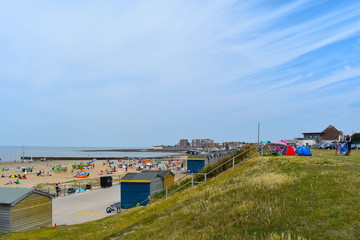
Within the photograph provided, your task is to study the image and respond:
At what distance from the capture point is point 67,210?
2336cm

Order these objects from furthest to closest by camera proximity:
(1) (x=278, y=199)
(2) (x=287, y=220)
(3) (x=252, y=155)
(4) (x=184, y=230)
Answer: (3) (x=252, y=155) < (1) (x=278, y=199) < (4) (x=184, y=230) < (2) (x=287, y=220)

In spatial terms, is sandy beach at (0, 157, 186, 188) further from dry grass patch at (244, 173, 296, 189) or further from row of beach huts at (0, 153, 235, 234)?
dry grass patch at (244, 173, 296, 189)

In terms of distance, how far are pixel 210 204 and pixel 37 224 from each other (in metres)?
14.0

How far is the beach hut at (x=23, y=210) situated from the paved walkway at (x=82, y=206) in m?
1.34

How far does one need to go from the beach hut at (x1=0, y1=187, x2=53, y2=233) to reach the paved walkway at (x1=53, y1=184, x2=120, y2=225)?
134cm

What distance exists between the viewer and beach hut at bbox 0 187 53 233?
660 inches

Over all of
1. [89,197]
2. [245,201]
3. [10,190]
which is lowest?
[89,197]

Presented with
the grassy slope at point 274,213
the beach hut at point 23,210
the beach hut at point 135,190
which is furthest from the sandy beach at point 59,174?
the grassy slope at point 274,213

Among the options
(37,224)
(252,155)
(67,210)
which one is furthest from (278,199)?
(67,210)

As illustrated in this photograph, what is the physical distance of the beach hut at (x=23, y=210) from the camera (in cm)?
1677

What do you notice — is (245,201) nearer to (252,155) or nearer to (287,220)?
(287,220)

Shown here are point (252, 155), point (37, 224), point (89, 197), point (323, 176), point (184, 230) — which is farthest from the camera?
point (89, 197)

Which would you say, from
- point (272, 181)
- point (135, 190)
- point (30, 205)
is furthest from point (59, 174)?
point (272, 181)

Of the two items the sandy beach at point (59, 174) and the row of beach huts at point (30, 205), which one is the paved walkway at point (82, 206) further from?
the sandy beach at point (59, 174)
